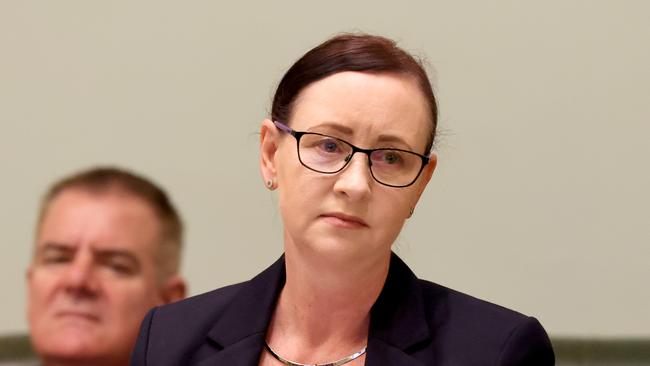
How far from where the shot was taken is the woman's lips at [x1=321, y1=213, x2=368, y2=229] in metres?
1.43

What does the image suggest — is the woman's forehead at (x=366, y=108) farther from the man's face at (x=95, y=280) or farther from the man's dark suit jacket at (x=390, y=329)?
the man's face at (x=95, y=280)

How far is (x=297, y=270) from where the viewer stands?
1.54 meters

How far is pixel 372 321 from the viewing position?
156cm

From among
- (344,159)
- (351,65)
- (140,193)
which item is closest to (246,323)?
(344,159)

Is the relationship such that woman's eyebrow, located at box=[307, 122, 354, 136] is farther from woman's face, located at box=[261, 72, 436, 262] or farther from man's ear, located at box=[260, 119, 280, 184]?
man's ear, located at box=[260, 119, 280, 184]

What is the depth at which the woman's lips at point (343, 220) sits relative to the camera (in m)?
1.43

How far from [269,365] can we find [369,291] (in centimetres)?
20

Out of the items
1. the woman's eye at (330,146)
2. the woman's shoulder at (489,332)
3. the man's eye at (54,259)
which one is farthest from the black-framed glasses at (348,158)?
the man's eye at (54,259)

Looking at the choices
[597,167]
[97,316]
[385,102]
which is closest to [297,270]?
[385,102]

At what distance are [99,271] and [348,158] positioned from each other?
911mm

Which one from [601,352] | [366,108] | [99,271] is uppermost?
[366,108]

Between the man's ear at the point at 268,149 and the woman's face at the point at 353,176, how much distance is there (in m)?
0.07

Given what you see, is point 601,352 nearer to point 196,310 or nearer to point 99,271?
point 196,310

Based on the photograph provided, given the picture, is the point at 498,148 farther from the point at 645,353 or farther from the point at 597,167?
the point at 645,353
